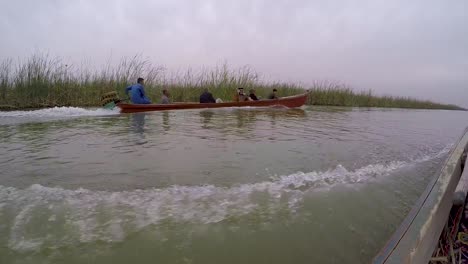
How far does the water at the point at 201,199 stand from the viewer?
75.4 inches

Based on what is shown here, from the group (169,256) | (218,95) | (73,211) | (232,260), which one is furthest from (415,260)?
(218,95)

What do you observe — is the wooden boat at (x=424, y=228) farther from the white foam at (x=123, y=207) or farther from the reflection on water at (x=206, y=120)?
the reflection on water at (x=206, y=120)

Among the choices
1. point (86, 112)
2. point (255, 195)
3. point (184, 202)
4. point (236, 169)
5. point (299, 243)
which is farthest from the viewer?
point (86, 112)

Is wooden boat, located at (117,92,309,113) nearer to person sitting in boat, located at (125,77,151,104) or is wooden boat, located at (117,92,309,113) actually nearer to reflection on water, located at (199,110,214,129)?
person sitting in boat, located at (125,77,151,104)

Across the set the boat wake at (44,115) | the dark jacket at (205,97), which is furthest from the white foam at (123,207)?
the dark jacket at (205,97)

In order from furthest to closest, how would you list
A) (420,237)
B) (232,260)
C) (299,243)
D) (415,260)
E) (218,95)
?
(218,95)
(299,243)
(232,260)
(420,237)
(415,260)

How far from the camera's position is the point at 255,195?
2834 mm

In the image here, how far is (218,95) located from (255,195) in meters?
13.5

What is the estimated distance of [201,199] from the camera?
8.87 feet

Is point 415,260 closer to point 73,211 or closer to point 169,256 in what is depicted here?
point 169,256

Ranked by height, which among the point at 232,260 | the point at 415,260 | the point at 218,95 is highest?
the point at 218,95

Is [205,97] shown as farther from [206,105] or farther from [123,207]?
[123,207]

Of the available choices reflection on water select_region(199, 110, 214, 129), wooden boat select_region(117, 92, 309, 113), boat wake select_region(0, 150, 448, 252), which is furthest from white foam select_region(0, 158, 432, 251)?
wooden boat select_region(117, 92, 309, 113)

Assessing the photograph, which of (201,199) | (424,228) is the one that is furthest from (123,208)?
(424,228)
